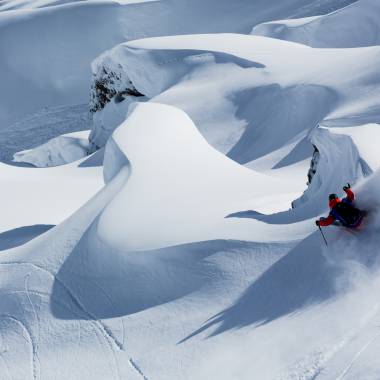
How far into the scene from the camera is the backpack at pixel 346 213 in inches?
295

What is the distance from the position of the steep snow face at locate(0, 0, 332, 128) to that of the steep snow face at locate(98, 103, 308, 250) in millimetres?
32153

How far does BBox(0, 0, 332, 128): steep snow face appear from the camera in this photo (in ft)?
152

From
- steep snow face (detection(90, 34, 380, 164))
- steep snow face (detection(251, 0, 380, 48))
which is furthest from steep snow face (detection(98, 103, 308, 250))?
steep snow face (detection(251, 0, 380, 48))

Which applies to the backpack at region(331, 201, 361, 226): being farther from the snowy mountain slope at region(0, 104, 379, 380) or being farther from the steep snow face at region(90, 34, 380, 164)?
the steep snow face at region(90, 34, 380, 164)

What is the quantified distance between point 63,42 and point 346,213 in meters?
42.5

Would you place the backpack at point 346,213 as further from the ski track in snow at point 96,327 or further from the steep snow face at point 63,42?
the steep snow face at point 63,42

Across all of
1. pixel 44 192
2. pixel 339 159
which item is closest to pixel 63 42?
pixel 44 192

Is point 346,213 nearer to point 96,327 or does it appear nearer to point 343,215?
point 343,215

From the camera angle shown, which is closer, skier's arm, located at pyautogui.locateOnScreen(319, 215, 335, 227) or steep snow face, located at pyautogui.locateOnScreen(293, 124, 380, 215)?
skier's arm, located at pyautogui.locateOnScreen(319, 215, 335, 227)

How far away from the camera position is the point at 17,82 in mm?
46594

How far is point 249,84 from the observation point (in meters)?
24.7

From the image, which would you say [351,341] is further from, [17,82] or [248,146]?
[17,82]

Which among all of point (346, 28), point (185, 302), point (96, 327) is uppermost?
point (185, 302)

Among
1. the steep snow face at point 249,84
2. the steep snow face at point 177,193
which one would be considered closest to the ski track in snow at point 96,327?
the steep snow face at point 177,193
